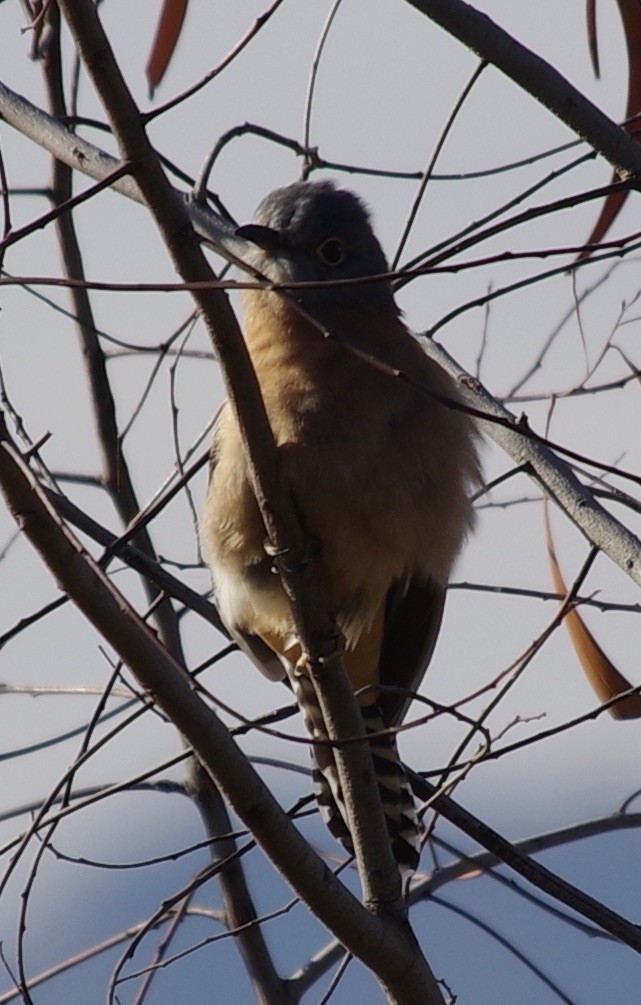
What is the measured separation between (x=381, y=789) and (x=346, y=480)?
1341mm

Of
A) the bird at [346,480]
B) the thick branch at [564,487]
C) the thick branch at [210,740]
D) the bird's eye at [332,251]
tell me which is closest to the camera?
the thick branch at [210,740]

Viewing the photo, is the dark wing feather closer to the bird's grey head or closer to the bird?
the bird

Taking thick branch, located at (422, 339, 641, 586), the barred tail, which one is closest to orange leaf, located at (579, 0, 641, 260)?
thick branch, located at (422, 339, 641, 586)

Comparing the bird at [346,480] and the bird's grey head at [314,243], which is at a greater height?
the bird's grey head at [314,243]

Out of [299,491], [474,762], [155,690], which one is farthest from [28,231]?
[299,491]

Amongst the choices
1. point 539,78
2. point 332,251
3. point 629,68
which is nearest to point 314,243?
point 332,251

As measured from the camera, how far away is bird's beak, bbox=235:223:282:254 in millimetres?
4598

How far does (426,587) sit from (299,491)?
1.00 m

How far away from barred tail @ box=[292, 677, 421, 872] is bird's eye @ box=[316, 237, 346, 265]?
1516mm

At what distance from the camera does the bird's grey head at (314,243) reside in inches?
192

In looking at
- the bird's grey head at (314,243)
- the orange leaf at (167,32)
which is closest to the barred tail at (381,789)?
the bird's grey head at (314,243)

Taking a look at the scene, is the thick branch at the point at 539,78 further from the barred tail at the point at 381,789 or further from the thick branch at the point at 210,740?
the barred tail at the point at 381,789

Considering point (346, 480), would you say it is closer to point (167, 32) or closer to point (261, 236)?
point (261, 236)

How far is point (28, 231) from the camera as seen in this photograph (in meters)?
2.43
